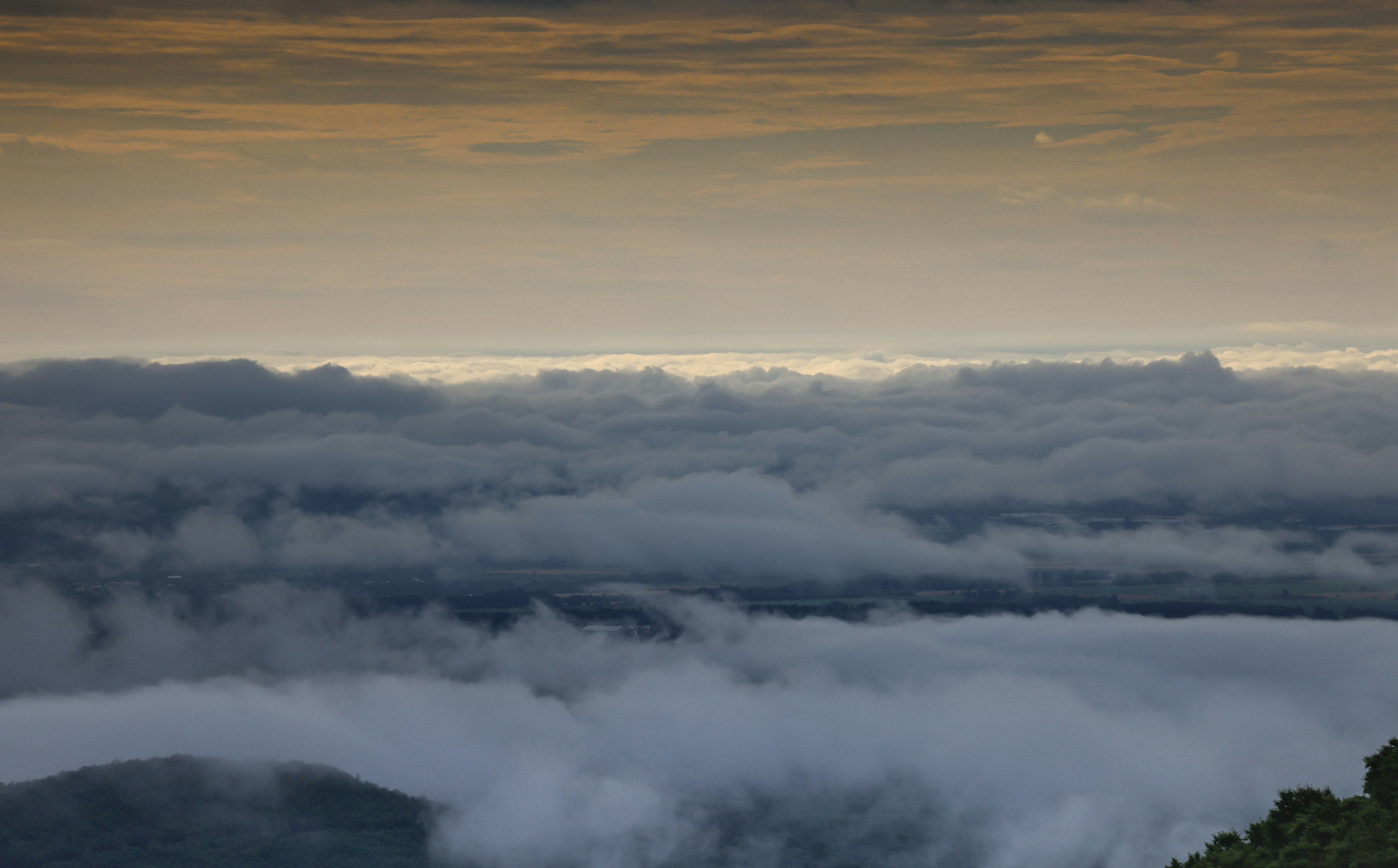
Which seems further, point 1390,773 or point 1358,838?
point 1390,773

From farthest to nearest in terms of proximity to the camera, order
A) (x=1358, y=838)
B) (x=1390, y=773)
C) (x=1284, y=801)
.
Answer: (x=1284, y=801), (x=1390, y=773), (x=1358, y=838)

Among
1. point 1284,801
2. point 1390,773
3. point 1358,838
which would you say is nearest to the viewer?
point 1358,838

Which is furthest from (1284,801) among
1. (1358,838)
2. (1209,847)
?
(1358,838)

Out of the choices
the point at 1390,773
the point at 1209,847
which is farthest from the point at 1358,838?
the point at 1209,847

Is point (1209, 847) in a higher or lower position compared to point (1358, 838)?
lower

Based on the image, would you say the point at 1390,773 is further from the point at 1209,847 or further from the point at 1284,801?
the point at 1209,847

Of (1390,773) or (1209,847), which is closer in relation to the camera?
(1390,773)
